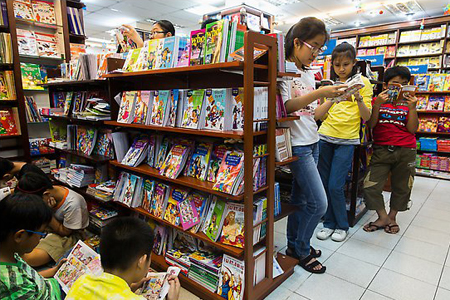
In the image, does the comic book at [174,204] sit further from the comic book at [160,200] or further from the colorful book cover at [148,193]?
the colorful book cover at [148,193]

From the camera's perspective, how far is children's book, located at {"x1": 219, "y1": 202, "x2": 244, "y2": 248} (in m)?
1.82

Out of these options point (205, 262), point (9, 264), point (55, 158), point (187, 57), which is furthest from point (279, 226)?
point (55, 158)

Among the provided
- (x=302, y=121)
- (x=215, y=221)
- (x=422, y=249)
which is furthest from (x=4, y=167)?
(x=422, y=249)

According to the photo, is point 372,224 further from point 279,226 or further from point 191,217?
point 191,217

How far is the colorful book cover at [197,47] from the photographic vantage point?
1.85 meters

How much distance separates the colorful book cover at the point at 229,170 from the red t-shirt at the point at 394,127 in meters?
1.91

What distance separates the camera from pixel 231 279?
188 cm

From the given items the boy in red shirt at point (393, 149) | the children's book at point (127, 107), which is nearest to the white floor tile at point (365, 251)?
the boy in red shirt at point (393, 149)

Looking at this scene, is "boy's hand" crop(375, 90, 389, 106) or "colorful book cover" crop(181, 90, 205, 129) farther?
"boy's hand" crop(375, 90, 389, 106)

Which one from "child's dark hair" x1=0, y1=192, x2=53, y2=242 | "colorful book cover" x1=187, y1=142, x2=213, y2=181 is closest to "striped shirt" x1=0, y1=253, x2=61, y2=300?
"child's dark hair" x1=0, y1=192, x2=53, y2=242

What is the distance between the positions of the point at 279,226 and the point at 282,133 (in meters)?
1.63

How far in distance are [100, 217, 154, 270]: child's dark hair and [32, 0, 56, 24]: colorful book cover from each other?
3685 mm

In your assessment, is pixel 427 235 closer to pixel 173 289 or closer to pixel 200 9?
pixel 173 289

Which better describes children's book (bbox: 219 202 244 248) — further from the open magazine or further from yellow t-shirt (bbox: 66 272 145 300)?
A: yellow t-shirt (bbox: 66 272 145 300)
